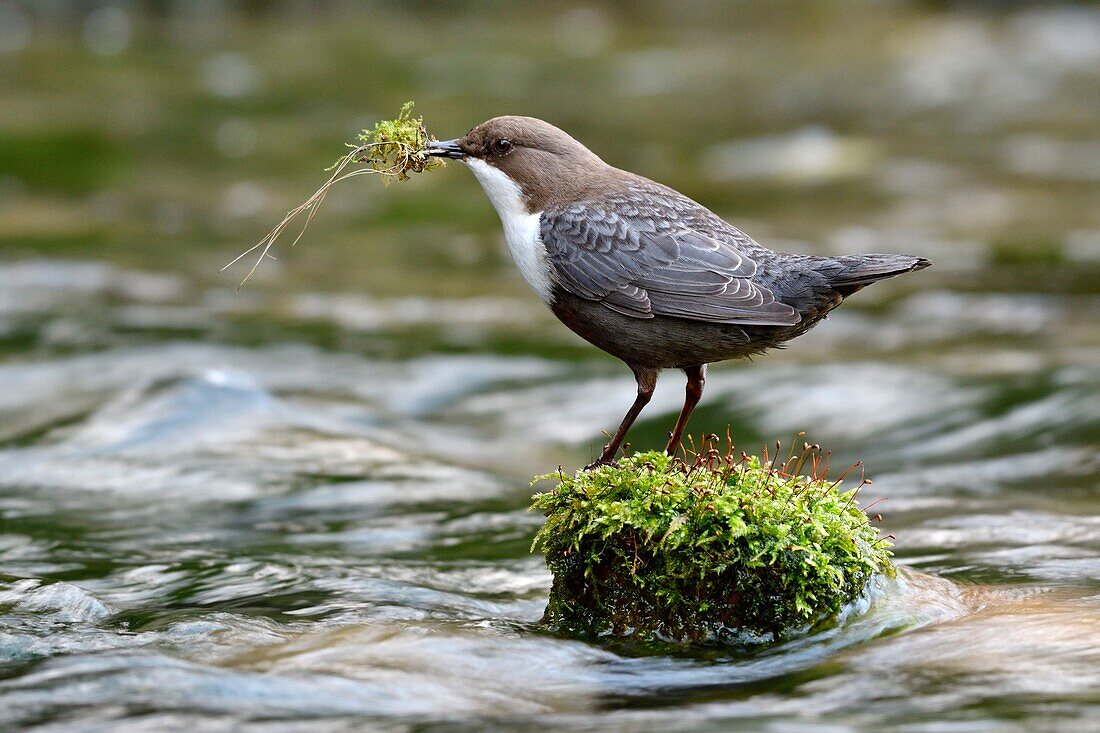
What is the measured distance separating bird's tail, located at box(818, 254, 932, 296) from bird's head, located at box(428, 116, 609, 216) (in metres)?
1.06

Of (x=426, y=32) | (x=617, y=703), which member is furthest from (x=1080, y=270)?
(x=426, y=32)

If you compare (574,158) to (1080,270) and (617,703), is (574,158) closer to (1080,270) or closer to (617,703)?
(617,703)

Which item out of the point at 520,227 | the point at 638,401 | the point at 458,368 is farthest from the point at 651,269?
the point at 458,368

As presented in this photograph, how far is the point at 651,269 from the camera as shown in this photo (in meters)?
5.07

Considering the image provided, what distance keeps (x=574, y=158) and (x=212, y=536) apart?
2.69m

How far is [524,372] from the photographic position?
9.97 m

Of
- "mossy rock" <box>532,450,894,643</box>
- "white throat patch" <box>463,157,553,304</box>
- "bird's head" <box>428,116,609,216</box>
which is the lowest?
"mossy rock" <box>532,450,894,643</box>

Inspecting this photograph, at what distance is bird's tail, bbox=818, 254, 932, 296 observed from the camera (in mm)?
4633

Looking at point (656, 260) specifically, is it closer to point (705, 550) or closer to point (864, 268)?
point (864, 268)

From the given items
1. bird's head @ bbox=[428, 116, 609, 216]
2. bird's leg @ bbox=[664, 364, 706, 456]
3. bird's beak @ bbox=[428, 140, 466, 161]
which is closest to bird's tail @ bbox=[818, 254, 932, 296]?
bird's leg @ bbox=[664, 364, 706, 456]

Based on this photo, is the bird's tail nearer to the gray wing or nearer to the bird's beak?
the gray wing

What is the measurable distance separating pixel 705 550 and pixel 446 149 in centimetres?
200

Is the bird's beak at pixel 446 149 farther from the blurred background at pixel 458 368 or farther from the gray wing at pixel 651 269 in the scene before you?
the blurred background at pixel 458 368

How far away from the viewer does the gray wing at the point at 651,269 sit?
4.90 metres
